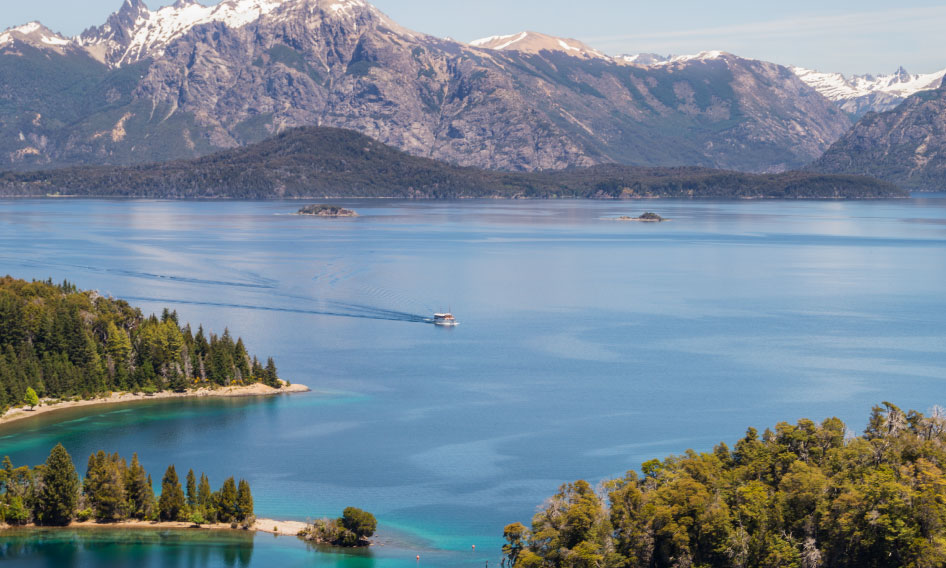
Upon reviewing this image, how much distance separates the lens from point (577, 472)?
75.6 metres

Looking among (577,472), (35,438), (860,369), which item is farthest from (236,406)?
(860,369)

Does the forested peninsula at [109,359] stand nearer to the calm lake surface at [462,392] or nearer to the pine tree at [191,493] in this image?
the calm lake surface at [462,392]

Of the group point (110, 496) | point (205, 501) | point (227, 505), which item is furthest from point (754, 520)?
point (110, 496)

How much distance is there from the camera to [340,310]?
14162 cm

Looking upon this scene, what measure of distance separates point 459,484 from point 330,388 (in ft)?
96.4

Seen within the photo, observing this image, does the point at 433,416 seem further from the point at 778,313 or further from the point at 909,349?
the point at 778,313

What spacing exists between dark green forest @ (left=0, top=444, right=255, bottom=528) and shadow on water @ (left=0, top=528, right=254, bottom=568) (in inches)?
42.0

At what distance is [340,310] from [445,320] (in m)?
15.2

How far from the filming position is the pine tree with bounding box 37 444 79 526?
65.1m

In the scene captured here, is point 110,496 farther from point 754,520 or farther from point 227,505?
point 754,520

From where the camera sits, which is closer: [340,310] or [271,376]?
[271,376]

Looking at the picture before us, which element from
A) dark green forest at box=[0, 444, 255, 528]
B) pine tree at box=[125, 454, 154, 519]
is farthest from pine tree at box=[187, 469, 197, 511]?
pine tree at box=[125, 454, 154, 519]

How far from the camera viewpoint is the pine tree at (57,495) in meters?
65.1

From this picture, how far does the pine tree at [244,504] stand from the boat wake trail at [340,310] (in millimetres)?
71682
